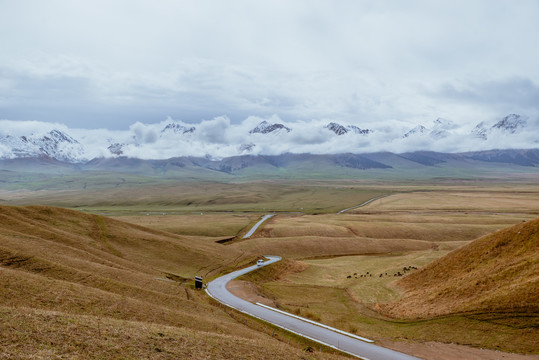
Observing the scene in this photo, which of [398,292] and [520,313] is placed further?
[398,292]

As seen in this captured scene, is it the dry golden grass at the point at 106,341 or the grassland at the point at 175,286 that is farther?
the grassland at the point at 175,286

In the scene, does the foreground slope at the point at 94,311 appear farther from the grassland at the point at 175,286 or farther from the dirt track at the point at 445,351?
the dirt track at the point at 445,351

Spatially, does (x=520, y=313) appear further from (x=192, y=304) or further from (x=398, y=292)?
(x=192, y=304)

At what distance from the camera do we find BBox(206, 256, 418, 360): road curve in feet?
116

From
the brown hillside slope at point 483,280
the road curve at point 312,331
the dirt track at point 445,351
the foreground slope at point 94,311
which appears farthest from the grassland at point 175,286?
the road curve at point 312,331

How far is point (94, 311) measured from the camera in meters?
32.8

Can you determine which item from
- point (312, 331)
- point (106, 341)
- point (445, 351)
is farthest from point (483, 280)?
point (106, 341)

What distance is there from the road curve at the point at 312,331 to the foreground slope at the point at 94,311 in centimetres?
484

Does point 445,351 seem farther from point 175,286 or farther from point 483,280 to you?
point 175,286

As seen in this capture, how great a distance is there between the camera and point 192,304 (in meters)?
44.4

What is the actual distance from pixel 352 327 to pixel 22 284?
117 feet

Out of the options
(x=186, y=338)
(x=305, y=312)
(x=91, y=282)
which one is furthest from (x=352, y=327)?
(x=91, y=282)

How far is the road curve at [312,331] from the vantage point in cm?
3541

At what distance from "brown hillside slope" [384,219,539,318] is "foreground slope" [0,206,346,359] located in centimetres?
2170
